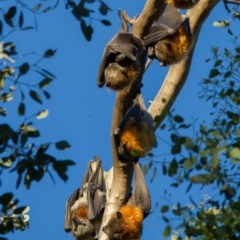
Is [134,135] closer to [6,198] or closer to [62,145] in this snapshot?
[62,145]

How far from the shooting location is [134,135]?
7.12 metres

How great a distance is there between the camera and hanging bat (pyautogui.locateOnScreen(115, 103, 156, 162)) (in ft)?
23.0

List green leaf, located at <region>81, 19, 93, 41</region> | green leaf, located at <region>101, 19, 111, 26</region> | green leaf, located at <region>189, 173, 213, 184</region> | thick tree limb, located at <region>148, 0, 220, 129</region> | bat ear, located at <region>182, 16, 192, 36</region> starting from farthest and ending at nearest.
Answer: thick tree limb, located at <region>148, 0, 220, 129</region>
bat ear, located at <region>182, 16, 192, 36</region>
green leaf, located at <region>101, 19, 111, 26</region>
green leaf, located at <region>81, 19, 93, 41</region>
green leaf, located at <region>189, 173, 213, 184</region>

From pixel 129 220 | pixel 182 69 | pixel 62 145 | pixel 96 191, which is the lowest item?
pixel 62 145

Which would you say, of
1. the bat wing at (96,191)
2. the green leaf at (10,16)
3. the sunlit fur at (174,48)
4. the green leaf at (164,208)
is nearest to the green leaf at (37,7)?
the green leaf at (10,16)

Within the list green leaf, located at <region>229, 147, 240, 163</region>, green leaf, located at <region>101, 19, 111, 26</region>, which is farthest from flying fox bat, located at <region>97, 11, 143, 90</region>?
green leaf, located at <region>229, 147, 240, 163</region>

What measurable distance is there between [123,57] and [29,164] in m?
2.67

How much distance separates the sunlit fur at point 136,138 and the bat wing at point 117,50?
15.6 inches

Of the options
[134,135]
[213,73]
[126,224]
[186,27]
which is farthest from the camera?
[126,224]

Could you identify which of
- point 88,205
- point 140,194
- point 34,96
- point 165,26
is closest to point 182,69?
point 165,26

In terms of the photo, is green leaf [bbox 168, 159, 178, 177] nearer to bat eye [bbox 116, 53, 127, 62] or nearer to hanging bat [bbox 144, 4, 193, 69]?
bat eye [bbox 116, 53, 127, 62]

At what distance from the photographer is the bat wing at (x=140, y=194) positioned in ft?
26.3

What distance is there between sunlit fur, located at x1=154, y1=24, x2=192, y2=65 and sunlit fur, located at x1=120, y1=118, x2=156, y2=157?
1.75 ft

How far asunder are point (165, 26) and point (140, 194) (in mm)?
1809
